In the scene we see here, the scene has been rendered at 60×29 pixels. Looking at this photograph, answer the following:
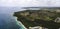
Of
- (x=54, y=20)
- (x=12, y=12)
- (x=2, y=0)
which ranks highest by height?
(x=2, y=0)

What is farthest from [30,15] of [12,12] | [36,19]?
[12,12]

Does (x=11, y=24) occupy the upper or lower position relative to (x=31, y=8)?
lower

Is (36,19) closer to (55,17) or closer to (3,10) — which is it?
(55,17)

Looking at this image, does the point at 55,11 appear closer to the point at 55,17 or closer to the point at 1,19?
the point at 55,17
